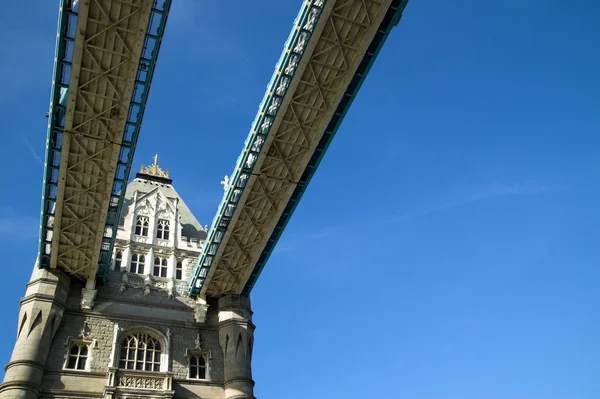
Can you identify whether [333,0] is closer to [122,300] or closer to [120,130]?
[120,130]

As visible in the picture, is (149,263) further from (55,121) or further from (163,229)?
(55,121)

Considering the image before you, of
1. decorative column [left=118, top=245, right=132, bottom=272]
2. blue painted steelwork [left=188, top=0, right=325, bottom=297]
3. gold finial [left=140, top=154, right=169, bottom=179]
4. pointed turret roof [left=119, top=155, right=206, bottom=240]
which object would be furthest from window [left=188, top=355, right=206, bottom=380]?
gold finial [left=140, top=154, right=169, bottom=179]

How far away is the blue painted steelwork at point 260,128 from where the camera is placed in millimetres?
27109

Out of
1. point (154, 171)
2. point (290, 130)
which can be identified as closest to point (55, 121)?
point (290, 130)

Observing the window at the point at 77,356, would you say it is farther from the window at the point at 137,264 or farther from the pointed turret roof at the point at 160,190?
the pointed turret roof at the point at 160,190

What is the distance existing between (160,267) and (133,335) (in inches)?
250

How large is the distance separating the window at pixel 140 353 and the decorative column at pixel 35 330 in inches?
178

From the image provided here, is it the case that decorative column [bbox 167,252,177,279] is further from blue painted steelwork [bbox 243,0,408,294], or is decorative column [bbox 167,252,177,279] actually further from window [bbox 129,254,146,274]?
blue painted steelwork [bbox 243,0,408,294]

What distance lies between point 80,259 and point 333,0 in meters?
23.9

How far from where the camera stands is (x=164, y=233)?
45125 mm

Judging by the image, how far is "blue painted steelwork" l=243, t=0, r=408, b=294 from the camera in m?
27.1

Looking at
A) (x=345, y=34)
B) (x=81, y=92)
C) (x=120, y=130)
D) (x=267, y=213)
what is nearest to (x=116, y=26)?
(x=81, y=92)

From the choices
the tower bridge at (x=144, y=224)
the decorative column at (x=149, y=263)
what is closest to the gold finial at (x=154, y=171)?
the tower bridge at (x=144, y=224)

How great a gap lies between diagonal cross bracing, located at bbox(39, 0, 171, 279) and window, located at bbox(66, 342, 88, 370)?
474 cm
